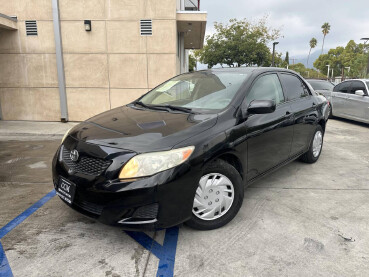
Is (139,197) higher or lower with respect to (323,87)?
lower

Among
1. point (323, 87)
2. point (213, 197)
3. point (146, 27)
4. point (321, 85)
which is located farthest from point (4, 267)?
point (321, 85)

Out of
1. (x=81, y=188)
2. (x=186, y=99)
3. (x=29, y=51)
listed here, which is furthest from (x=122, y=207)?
(x=29, y=51)

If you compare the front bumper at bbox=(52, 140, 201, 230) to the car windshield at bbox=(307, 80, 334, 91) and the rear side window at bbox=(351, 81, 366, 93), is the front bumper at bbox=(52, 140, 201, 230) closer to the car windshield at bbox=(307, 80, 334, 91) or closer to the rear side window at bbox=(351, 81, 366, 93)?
the rear side window at bbox=(351, 81, 366, 93)

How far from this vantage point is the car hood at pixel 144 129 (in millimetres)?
2357

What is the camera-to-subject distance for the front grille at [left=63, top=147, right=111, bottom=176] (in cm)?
231

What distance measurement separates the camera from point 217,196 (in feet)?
8.84

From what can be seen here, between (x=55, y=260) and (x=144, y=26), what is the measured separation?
757 centimetres

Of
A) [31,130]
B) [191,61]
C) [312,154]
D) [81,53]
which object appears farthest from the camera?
[191,61]

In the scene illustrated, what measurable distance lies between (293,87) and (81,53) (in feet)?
22.2

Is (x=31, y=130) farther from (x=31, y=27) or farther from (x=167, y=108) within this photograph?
(x=167, y=108)

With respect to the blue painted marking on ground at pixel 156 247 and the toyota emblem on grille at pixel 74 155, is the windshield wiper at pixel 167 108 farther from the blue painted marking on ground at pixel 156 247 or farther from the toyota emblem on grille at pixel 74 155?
the blue painted marking on ground at pixel 156 247

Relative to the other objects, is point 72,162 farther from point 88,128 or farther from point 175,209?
point 175,209

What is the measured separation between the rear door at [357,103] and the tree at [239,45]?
19167mm

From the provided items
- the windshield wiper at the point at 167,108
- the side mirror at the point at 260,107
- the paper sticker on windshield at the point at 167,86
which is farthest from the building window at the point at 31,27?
the side mirror at the point at 260,107
